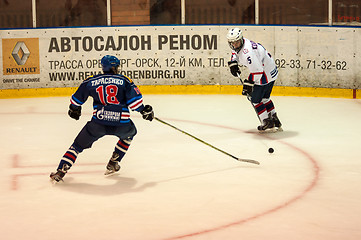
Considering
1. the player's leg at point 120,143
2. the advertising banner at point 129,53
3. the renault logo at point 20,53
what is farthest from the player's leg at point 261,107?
the renault logo at point 20,53

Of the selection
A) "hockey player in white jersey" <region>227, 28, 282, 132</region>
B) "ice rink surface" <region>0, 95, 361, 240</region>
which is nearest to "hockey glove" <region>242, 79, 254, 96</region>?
"hockey player in white jersey" <region>227, 28, 282, 132</region>

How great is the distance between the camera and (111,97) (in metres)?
5.27

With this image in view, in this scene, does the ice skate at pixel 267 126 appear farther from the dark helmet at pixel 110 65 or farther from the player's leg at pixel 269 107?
the dark helmet at pixel 110 65

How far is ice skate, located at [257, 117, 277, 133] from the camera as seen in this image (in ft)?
25.7

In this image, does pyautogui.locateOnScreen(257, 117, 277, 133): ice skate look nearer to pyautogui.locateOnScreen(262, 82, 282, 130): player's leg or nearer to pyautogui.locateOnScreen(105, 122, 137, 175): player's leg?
pyautogui.locateOnScreen(262, 82, 282, 130): player's leg

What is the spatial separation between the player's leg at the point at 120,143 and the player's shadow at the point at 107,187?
161 mm

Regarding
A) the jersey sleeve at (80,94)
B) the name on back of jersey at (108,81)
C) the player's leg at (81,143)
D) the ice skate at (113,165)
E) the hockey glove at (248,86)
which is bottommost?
the ice skate at (113,165)

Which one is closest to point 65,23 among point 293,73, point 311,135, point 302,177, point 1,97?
point 1,97

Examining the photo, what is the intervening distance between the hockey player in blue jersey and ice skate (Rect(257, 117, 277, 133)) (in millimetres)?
2753

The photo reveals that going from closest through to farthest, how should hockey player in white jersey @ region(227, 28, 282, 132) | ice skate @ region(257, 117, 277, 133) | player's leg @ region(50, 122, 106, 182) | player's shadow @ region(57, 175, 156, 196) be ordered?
player's shadow @ region(57, 175, 156, 196)
player's leg @ region(50, 122, 106, 182)
hockey player in white jersey @ region(227, 28, 282, 132)
ice skate @ region(257, 117, 277, 133)

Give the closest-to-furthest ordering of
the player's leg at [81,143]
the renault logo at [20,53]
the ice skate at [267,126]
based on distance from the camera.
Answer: the player's leg at [81,143]
the ice skate at [267,126]
the renault logo at [20,53]

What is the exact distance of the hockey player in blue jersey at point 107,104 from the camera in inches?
207

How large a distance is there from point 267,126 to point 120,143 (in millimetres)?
2679

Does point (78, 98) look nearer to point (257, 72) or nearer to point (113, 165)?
point (113, 165)
